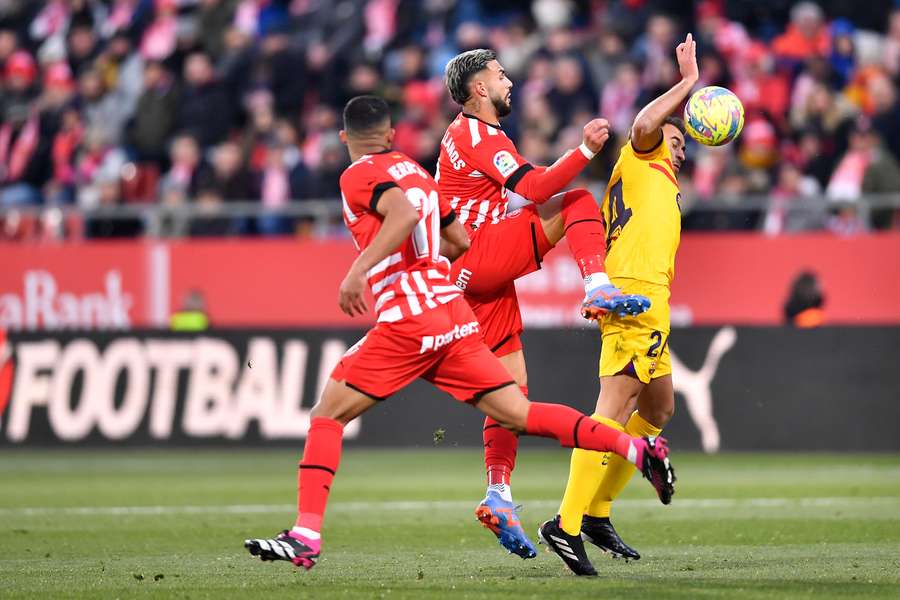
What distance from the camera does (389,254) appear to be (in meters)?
7.80

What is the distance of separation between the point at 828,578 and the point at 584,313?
71.5 inches

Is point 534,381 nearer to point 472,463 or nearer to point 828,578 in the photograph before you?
point 472,463

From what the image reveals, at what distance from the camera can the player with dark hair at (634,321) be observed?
28.2 feet

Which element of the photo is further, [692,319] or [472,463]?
[692,319]

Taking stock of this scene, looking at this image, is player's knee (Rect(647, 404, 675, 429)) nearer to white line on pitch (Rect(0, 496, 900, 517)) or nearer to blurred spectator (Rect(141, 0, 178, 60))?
white line on pitch (Rect(0, 496, 900, 517))

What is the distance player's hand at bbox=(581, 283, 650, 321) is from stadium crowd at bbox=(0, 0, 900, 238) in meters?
9.71

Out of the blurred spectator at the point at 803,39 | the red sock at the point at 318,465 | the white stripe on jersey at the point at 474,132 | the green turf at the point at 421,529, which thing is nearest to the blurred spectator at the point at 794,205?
the blurred spectator at the point at 803,39

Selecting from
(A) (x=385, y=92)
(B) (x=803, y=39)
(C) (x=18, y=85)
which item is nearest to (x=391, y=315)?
(B) (x=803, y=39)

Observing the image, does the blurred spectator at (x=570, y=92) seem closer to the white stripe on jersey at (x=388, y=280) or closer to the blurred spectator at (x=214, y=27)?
the blurred spectator at (x=214, y=27)

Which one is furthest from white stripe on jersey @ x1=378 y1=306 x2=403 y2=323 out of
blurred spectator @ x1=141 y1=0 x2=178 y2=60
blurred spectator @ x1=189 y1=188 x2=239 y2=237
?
blurred spectator @ x1=141 y1=0 x2=178 y2=60

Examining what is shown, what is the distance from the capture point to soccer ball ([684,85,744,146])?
8984 millimetres

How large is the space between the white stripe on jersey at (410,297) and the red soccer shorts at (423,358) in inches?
1.4

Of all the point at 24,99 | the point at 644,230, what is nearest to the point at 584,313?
the point at 644,230

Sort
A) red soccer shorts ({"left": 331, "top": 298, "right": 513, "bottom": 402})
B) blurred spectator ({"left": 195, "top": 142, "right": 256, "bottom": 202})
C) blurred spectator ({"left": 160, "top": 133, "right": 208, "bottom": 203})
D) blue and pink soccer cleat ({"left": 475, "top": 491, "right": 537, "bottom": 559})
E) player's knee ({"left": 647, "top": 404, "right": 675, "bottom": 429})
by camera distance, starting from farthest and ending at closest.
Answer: blurred spectator ({"left": 160, "top": 133, "right": 208, "bottom": 203}), blurred spectator ({"left": 195, "top": 142, "right": 256, "bottom": 202}), player's knee ({"left": 647, "top": 404, "right": 675, "bottom": 429}), blue and pink soccer cleat ({"left": 475, "top": 491, "right": 537, "bottom": 559}), red soccer shorts ({"left": 331, "top": 298, "right": 513, "bottom": 402})
